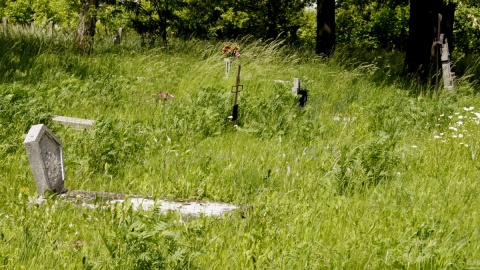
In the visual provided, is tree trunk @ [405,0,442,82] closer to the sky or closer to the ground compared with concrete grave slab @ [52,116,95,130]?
closer to the sky

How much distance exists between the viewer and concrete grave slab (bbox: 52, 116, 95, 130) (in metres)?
6.66

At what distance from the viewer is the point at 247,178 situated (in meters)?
4.92

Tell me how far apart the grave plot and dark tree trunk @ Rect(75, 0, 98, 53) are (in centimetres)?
836

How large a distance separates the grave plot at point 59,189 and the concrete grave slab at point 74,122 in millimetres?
2194

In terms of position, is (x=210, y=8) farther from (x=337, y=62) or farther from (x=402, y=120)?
(x=402, y=120)

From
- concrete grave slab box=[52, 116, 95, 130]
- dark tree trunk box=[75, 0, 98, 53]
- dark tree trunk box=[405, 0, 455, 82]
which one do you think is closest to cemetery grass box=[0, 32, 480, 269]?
concrete grave slab box=[52, 116, 95, 130]

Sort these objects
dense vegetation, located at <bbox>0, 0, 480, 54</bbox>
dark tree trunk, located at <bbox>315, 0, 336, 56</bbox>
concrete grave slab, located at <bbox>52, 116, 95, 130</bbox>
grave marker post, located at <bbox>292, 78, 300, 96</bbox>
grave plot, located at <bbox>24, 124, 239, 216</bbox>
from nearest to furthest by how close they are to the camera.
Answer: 1. grave plot, located at <bbox>24, 124, 239, 216</bbox>
2. concrete grave slab, located at <bbox>52, 116, 95, 130</bbox>
3. grave marker post, located at <bbox>292, 78, 300, 96</bbox>
4. dark tree trunk, located at <bbox>315, 0, 336, 56</bbox>
5. dense vegetation, located at <bbox>0, 0, 480, 54</bbox>

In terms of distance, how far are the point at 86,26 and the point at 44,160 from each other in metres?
9.31

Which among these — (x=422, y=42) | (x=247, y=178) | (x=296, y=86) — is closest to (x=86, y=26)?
(x=296, y=86)

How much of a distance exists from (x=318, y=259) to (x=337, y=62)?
11.2m

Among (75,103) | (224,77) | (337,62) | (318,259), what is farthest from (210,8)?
(318,259)

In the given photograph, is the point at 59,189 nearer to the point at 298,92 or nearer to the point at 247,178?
the point at 247,178

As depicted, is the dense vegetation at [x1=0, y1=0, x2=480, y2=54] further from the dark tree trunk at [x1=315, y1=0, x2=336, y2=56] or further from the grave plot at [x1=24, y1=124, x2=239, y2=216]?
the grave plot at [x1=24, y1=124, x2=239, y2=216]

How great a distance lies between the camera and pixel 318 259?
3.16m
